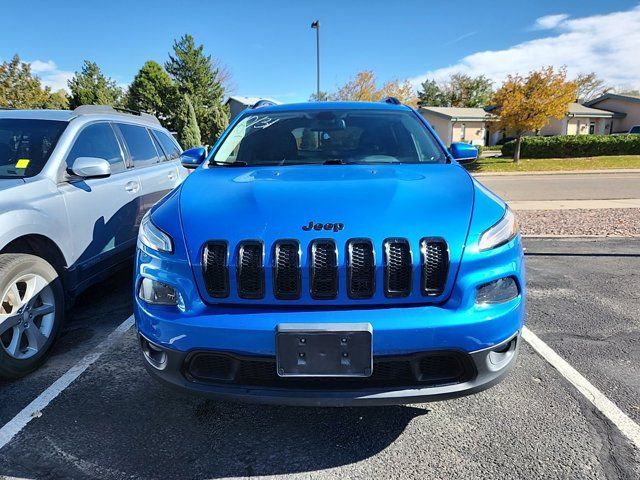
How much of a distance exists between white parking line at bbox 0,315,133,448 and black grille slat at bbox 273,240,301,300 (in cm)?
172

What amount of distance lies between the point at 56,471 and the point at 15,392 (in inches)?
38.1

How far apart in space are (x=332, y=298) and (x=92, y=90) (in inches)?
2630

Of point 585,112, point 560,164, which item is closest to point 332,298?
point 560,164

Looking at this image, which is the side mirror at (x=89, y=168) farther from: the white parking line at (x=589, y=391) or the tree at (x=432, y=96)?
the tree at (x=432, y=96)

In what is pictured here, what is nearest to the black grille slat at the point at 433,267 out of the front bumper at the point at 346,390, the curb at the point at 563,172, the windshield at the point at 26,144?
the front bumper at the point at 346,390

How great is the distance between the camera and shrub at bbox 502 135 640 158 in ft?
91.7

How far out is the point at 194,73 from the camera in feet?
182

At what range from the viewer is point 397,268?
81.7 inches

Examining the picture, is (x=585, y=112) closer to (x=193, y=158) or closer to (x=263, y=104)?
(x=263, y=104)

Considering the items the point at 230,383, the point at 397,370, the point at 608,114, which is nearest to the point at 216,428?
the point at 230,383

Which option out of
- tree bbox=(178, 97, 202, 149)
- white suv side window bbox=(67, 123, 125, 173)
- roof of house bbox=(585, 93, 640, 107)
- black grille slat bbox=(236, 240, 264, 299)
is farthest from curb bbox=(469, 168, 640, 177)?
roof of house bbox=(585, 93, 640, 107)

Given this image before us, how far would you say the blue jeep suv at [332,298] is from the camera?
1984 millimetres

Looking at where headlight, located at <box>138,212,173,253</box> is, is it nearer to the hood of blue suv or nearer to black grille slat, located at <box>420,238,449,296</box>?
the hood of blue suv

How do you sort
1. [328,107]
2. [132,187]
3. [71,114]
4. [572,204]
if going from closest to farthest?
[328,107]
[71,114]
[132,187]
[572,204]
